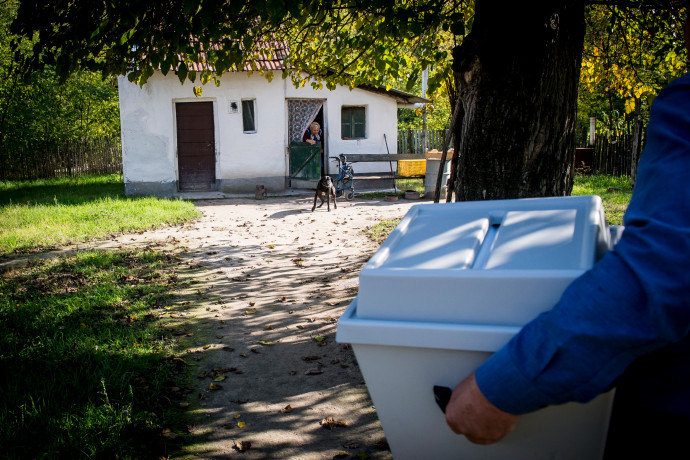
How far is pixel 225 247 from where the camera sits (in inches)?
353

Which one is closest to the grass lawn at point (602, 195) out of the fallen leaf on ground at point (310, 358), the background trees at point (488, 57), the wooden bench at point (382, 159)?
the wooden bench at point (382, 159)

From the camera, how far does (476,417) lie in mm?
1229

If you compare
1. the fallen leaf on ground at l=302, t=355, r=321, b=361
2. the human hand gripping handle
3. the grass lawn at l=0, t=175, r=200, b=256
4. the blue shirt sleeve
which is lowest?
the fallen leaf on ground at l=302, t=355, r=321, b=361

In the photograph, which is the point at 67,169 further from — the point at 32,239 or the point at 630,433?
the point at 630,433

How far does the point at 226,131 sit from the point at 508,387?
16.9 m

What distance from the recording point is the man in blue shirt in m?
0.99

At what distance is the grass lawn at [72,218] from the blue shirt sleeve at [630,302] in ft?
29.3

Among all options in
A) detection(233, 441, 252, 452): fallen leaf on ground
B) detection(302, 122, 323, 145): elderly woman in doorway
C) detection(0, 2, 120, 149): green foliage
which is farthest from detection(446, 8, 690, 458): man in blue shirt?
detection(0, 2, 120, 149): green foliage

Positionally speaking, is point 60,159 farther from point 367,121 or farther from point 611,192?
point 611,192

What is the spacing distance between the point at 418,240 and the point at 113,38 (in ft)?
12.6

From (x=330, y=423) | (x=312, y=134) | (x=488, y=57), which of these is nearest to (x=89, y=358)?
(x=330, y=423)

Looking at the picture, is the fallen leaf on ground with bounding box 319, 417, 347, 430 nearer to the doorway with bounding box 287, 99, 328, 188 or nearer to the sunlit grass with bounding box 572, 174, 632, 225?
the sunlit grass with bounding box 572, 174, 632, 225

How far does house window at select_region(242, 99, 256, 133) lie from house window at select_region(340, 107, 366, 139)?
294cm

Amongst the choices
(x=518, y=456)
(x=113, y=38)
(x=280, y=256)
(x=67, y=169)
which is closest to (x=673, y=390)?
(x=518, y=456)
